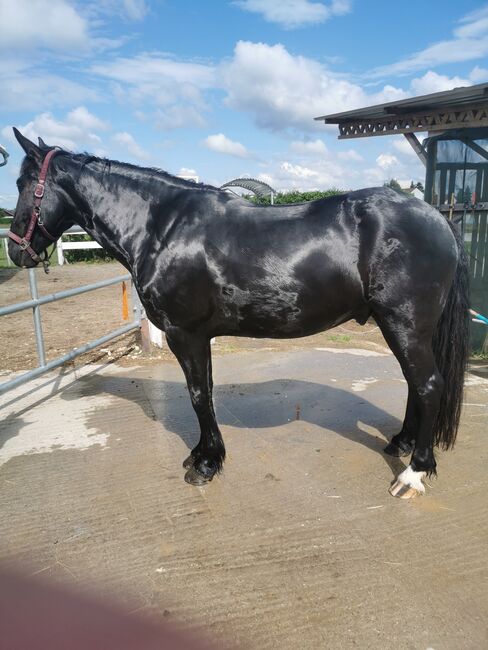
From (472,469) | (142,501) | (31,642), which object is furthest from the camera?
(472,469)

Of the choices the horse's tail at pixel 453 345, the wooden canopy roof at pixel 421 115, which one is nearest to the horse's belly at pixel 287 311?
the horse's tail at pixel 453 345

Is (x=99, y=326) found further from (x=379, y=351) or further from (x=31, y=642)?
(x=31, y=642)

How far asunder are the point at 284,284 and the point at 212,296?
16.8 inches

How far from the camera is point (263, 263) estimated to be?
8.12 ft

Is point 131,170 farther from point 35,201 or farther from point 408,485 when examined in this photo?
point 408,485

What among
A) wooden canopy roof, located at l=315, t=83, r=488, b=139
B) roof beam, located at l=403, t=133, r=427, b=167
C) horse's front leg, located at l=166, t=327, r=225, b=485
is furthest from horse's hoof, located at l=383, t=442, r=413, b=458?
roof beam, located at l=403, t=133, r=427, b=167

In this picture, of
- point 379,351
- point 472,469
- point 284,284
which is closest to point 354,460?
point 472,469

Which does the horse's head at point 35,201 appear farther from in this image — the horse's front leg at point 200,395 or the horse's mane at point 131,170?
the horse's front leg at point 200,395

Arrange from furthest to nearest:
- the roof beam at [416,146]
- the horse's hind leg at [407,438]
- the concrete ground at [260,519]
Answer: the roof beam at [416,146] → the horse's hind leg at [407,438] → the concrete ground at [260,519]

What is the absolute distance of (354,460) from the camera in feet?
9.75

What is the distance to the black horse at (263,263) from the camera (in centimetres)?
243

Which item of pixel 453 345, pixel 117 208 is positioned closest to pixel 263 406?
pixel 453 345

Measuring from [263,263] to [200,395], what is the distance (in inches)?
36.1

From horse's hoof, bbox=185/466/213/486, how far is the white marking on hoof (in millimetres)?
1097
